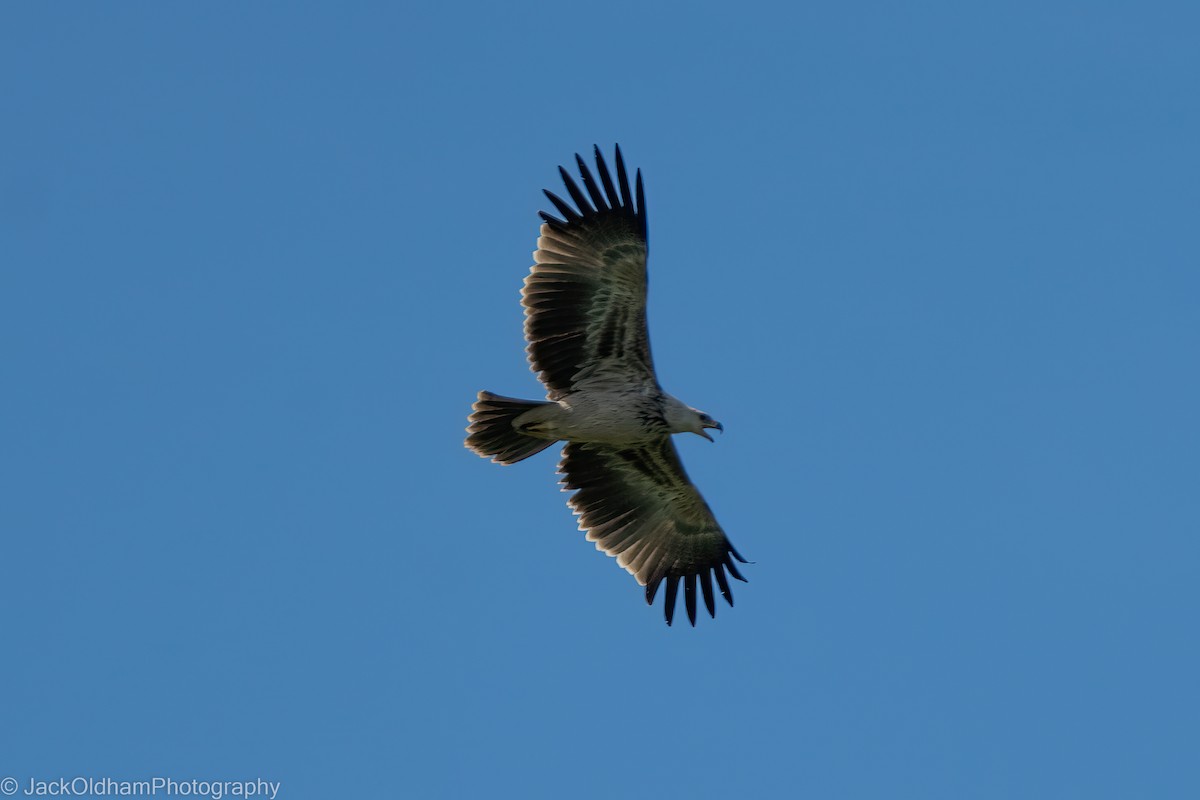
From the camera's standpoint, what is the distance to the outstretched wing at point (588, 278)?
12500 mm

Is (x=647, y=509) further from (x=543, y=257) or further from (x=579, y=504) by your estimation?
(x=543, y=257)

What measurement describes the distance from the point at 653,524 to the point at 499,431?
188cm

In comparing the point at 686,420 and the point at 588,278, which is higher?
the point at 588,278

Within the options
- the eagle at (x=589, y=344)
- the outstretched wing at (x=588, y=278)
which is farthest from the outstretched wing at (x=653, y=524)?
the outstretched wing at (x=588, y=278)

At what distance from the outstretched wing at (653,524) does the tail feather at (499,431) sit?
2.67ft

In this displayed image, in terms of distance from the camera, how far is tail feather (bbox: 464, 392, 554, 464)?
41.6 feet

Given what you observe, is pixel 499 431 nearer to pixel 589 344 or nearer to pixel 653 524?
pixel 589 344

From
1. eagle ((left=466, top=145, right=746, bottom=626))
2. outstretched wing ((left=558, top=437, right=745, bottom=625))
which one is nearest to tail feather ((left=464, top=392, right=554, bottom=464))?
eagle ((left=466, top=145, right=746, bottom=626))

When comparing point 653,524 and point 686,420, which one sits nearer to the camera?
point 686,420

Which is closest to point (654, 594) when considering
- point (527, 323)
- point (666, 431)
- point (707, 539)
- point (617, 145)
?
point (707, 539)

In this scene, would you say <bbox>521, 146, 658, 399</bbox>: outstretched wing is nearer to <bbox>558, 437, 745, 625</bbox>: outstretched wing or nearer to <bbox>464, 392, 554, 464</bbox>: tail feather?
<bbox>464, 392, 554, 464</bbox>: tail feather

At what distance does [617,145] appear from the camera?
41.3 ft

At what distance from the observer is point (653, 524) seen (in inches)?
550

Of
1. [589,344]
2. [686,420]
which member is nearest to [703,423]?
[686,420]
